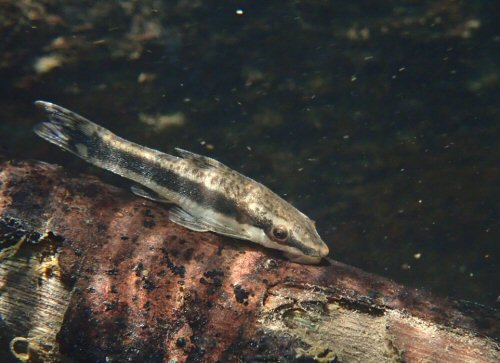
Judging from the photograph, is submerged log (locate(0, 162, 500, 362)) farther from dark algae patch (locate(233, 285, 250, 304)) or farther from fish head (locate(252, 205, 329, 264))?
fish head (locate(252, 205, 329, 264))

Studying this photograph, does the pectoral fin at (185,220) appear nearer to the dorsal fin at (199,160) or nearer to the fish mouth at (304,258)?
the dorsal fin at (199,160)

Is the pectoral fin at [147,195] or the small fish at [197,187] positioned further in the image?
the pectoral fin at [147,195]

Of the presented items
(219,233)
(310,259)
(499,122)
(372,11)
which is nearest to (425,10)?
(372,11)

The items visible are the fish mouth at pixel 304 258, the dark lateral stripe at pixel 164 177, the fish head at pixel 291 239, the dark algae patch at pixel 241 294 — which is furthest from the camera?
the dark lateral stripe at pixel 164 177

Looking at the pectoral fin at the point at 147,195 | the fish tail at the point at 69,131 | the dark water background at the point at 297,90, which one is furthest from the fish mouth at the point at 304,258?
the fish tail at the point at 69,131

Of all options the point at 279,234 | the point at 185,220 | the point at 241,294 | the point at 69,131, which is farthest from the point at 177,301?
the point at 69,131

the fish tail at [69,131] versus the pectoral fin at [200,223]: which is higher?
the fish tail at [69,131]

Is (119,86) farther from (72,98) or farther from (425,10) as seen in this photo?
(425,10)

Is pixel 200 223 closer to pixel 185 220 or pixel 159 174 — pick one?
pixel 185 220
